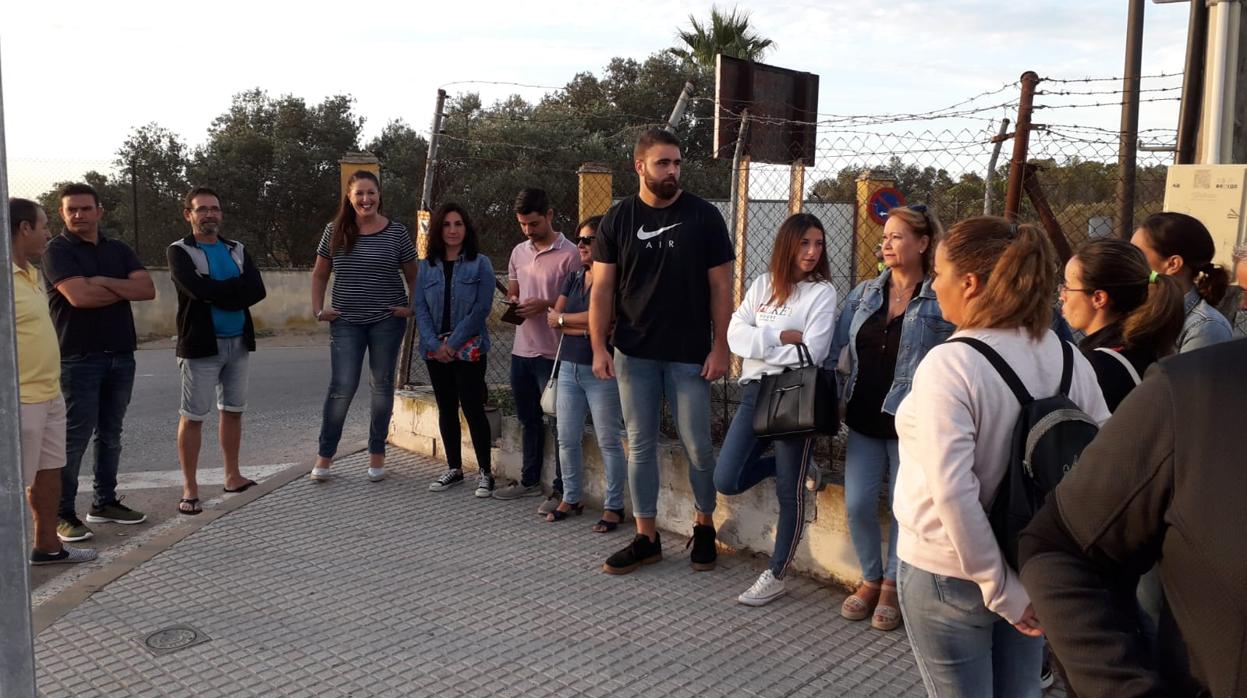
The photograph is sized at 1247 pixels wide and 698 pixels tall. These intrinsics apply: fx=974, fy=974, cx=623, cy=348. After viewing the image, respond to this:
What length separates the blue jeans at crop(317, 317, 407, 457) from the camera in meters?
6.44

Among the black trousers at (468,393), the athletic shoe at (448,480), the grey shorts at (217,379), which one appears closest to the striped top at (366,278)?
the black trousers at (468,393)

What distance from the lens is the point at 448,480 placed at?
639cm

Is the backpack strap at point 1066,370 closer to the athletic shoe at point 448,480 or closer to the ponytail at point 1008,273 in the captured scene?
the ponytail at point 1008,273

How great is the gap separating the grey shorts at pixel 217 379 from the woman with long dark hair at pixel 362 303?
0.55m

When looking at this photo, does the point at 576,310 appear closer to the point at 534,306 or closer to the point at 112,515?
the point at 534,306

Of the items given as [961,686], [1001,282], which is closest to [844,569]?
[961,686]

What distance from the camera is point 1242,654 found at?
1.23m

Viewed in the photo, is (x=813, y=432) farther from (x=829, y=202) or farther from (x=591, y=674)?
(x=829, y=202)

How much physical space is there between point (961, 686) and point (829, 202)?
23.8 feet

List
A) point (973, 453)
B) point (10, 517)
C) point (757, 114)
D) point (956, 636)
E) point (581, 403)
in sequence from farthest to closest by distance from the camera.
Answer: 1. point (757, 114)
2. point (581, 403)
3. point (956, 636)
4. point (973, 453)
5. point (10, 517)

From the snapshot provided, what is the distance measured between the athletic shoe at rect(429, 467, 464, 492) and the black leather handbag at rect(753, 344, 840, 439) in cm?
283

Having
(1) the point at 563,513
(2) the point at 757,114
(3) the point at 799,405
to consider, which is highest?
(2) the point at 757,114

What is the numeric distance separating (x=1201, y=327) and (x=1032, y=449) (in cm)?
177

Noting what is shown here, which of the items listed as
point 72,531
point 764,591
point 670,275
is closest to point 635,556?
point 764,591
